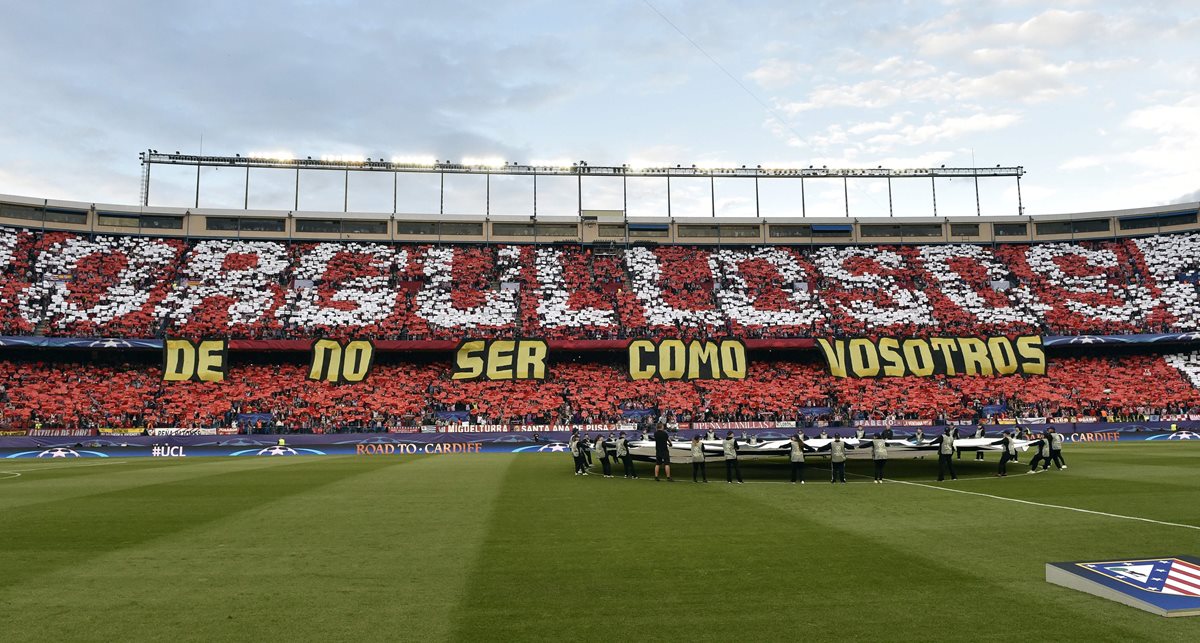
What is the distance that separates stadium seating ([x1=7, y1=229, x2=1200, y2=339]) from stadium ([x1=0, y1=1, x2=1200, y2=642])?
299 millimetres

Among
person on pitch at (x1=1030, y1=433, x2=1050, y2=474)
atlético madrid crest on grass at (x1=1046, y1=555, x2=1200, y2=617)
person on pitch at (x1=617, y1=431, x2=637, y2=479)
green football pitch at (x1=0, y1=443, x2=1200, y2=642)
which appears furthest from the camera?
person on pitch at (x1=617, y1=431, x2=637, y2=479)

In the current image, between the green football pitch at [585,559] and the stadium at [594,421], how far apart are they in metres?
0.08

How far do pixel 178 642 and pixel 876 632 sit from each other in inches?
269

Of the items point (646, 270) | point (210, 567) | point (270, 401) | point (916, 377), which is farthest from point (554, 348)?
point (210, 567)

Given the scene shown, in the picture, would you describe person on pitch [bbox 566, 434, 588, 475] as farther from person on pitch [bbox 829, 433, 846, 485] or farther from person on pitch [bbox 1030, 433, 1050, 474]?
person on pitch [bbox 1030, 433, 1050, 474]

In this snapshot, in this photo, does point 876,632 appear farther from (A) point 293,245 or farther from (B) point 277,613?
(A) point 293,245

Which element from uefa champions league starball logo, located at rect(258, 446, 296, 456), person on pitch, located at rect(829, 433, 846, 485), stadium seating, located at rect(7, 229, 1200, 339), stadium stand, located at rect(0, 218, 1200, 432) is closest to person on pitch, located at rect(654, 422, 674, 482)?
person on pitch, located at rect(829, 433, 846, 485)

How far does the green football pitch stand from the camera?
749 cm

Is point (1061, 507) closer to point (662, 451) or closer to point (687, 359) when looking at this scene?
point (662, 451)

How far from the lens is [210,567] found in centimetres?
1028

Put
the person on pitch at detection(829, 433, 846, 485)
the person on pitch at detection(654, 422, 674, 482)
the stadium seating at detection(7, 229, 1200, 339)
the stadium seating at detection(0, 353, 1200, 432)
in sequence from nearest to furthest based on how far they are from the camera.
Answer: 1. the person on pitch at detection(829, 433, 846, 485)
2. the person on pitch at detection(654, 422, 674, 482)
3. the stadium seating at detection(0, 353, 1200, 432)
4. the stadium seating at detection(7, 229, 1200, 339)

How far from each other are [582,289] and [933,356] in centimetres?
2552

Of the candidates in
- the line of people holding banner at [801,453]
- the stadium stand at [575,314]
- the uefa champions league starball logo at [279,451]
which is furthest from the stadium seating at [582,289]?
the line of people holding banner at [801,453]

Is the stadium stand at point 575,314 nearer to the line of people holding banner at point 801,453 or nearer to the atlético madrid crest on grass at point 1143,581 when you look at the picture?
the line of people holding banner at point 801,453
